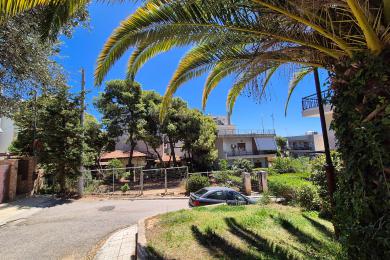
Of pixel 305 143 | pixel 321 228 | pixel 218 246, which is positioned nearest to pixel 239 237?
pixel 218 246

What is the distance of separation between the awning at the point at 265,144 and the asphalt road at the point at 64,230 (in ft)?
97.9

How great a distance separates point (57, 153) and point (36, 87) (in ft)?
21.7

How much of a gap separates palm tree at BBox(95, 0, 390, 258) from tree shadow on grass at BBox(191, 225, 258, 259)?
237 centimetres

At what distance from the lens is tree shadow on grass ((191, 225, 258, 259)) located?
5.20 meters

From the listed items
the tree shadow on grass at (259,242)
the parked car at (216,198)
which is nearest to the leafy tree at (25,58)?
the tree shadow on grass at (259,242)

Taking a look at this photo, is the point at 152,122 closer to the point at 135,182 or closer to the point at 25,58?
the point at 135,182

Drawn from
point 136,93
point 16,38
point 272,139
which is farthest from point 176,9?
point 272,139

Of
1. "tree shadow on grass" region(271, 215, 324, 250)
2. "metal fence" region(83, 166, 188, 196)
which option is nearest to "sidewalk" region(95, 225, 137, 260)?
"tree shadow on grass" region(271, 215, 324, 250)

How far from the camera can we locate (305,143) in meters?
54.2

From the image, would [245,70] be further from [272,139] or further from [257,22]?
[272,139]

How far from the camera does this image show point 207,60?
20.4ft

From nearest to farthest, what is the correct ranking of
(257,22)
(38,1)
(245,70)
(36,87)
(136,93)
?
(38,1) → (257,22) → (245,70) → (36,87) → (136,93)

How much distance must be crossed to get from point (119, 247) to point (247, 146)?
3563 cm

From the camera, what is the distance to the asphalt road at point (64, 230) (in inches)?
286
